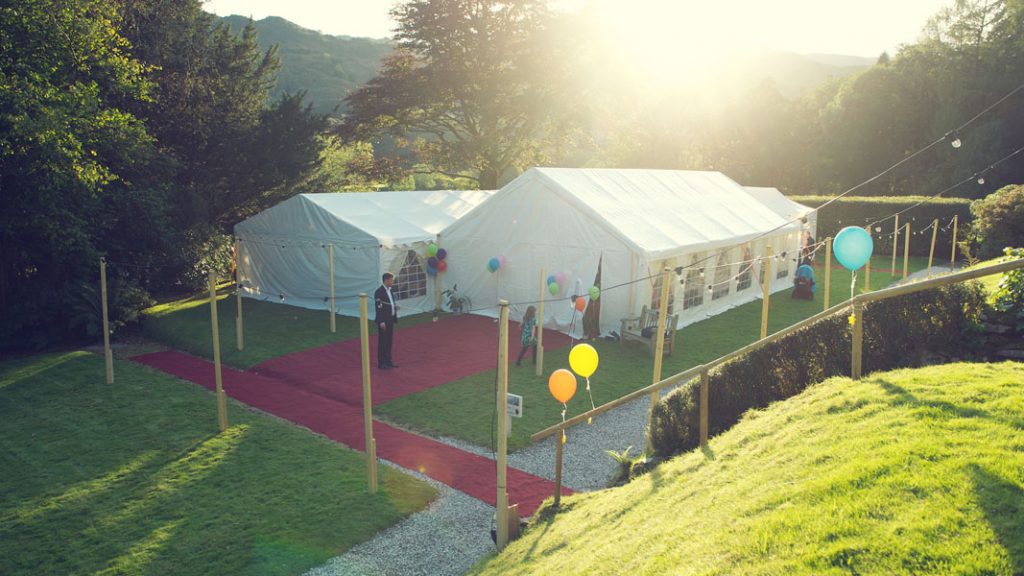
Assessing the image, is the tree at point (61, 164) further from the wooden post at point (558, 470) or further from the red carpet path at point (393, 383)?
the wooden post at point (558, 470)

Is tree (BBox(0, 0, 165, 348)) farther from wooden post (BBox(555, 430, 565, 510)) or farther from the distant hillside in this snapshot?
the distant hillside

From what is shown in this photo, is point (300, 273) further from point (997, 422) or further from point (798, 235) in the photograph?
point (997, 422)

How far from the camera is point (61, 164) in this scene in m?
14.4

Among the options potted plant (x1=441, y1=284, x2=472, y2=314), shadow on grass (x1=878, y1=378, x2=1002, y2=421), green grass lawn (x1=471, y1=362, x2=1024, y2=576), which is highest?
shadow on grass (x1=878, y1=378, x2=1002, y2=421)

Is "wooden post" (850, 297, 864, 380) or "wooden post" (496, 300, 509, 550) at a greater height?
"wooden post" (850, 297, 864, 380)

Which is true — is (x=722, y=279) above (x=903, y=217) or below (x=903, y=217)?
below

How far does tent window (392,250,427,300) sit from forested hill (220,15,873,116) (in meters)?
71.7

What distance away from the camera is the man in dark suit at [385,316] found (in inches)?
503

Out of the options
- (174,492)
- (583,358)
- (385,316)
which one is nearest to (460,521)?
(583,358)

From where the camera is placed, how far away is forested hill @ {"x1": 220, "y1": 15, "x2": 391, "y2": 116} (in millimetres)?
84625

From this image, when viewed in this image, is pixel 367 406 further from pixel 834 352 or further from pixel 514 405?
pixel 834 352

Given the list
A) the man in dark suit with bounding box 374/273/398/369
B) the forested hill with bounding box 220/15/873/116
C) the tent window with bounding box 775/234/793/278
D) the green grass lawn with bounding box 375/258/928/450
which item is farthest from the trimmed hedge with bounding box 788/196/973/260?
the forested hill with bounding box 220/15/873/116

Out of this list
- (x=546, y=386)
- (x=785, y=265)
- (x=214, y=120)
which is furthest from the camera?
(x=214, y=120)

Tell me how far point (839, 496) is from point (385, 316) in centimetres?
983
